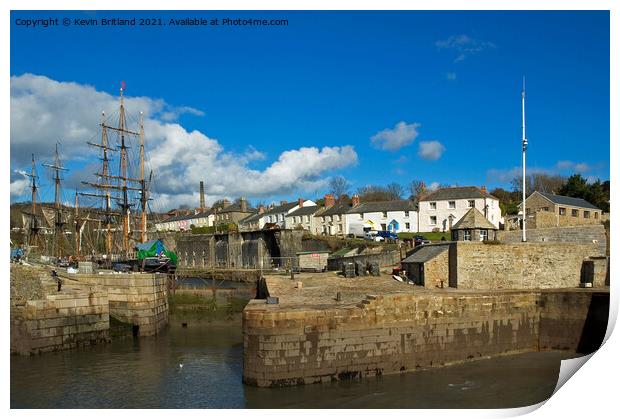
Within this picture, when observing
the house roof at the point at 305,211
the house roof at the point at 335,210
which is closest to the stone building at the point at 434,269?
the house roof at the point at 335,210

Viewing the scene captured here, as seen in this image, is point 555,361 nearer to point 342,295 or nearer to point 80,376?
point 342,295

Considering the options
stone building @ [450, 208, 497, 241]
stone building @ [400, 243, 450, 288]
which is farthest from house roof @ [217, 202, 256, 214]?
stone building @ [400, 243, 450, 288]

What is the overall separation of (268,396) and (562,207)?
27.1m

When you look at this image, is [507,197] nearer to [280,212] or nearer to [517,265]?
[280,212]

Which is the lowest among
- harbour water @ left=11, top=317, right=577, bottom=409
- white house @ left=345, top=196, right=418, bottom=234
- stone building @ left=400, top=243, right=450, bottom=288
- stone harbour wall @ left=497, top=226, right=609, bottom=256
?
harbour water @ left=11, top=317, right=577, bottom=409

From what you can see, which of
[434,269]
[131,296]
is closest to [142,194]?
[131,296]

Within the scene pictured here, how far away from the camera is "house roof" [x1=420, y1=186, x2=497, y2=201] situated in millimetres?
47812

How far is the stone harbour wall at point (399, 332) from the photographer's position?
46.9 ft

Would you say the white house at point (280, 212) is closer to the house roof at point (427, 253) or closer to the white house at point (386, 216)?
the white house at point (386, 216)

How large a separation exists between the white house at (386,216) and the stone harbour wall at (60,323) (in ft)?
108

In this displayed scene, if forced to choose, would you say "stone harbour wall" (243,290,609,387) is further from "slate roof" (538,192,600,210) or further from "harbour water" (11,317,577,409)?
"slate roof" (538,192,600,210)

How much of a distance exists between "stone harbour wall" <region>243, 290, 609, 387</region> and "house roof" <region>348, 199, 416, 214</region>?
33.9m

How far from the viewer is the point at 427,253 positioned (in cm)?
2195

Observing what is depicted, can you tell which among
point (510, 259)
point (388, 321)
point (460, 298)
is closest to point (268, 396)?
point (388, 321)
